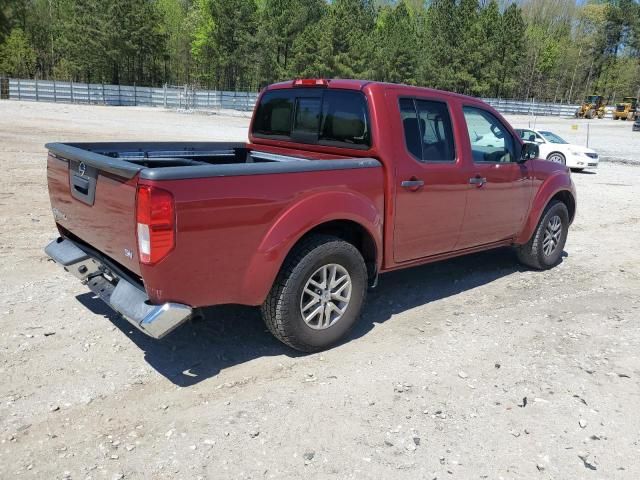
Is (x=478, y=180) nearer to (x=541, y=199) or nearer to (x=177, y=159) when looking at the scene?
(x=541, y=199)

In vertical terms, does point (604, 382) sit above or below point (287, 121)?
below

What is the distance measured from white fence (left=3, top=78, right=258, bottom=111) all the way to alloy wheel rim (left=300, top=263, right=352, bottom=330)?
4576 centimetres

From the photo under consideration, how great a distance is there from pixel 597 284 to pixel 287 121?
382 centimetres

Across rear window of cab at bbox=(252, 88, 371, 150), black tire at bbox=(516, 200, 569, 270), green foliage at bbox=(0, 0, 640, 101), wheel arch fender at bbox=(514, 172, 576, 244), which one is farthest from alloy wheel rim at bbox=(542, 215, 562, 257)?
green foliage at bbox=(0, 0, 640, 101)

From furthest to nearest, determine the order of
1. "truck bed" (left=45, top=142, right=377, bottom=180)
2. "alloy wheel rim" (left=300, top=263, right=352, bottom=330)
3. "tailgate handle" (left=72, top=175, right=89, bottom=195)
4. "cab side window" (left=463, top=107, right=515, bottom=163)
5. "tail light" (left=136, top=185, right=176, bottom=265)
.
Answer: "cab side window" (left=463, top=107, right=515, bottom=163) → "alloy wheel rim" (left=300, top=263, right=352, bottom=330) → "tailgate handle" (left=72, top=175, right=89, bottom=195) → "truck bed" (left=45, top=142, right=377, bottom=180) → "tail light" (left=136, top=185, right=176, bottom=265)

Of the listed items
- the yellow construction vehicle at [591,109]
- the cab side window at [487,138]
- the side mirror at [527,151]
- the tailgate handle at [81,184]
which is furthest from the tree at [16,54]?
the side mirror at [527,151]

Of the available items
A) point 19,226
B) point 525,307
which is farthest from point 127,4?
point 525,307

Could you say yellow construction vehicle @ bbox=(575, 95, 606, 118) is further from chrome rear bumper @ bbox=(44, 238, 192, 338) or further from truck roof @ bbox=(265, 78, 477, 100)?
chrome rear bumper @ bbox=(44, 238, 192, 338)

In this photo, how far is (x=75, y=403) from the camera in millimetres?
3326

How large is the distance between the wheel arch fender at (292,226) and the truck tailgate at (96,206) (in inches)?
29.0

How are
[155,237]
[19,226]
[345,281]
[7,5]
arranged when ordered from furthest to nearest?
[7,5], [19,226], [345,281], [155,237]

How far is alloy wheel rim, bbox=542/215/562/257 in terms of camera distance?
625cm

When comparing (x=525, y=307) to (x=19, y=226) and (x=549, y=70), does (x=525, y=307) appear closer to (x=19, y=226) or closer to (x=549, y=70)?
(x=19, y=226)

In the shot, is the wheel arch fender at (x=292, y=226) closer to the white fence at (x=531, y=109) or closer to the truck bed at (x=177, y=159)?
the truck bed at (x=177, y=159)
